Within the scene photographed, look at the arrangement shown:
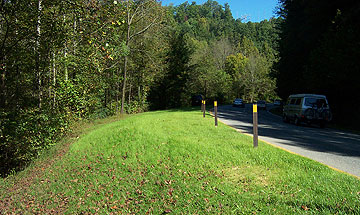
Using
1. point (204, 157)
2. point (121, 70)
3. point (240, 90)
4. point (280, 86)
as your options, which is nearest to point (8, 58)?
point (204, 157)

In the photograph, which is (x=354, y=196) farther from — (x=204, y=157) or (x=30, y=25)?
(x=30, y=25)

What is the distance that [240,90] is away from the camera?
271 feet

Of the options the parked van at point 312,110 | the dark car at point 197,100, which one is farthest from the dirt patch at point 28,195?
the dark car at point 197,100

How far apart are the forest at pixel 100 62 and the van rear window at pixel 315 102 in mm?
3261

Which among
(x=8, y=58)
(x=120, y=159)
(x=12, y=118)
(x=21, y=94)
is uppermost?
(x=8, y=58)

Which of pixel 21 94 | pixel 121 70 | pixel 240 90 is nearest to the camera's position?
pixel 21 94

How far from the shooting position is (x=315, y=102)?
19.4m

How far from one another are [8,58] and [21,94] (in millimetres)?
3162

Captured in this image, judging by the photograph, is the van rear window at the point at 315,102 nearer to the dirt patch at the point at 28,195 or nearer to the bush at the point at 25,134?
the bush at the point at 25,134

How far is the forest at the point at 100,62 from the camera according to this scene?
10664 mm

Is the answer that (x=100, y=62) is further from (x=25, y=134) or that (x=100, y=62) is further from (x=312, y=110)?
(x=312, y=110)

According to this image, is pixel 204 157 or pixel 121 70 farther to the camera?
pixel 121 70

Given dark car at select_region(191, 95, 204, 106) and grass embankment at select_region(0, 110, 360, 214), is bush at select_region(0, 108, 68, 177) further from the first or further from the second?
dark car at select_region(191, 95, 204, 106)

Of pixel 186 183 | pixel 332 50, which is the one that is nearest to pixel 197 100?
pixel 332 50
